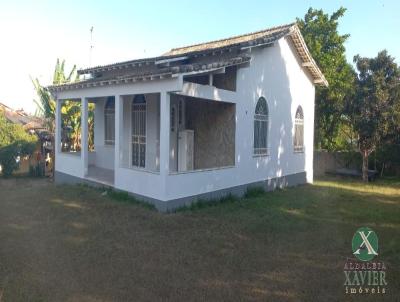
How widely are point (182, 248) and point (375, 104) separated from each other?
43.8 ft

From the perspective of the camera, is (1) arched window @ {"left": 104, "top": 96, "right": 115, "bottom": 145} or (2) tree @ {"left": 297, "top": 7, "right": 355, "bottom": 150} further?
(2) tree @ {"left": 297, "top": 7, "right": 355, "bottom": 150}

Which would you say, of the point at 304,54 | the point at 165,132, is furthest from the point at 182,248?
the point at 304,54

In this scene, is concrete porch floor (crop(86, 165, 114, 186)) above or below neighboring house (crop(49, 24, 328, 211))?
below

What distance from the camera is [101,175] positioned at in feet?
42.3

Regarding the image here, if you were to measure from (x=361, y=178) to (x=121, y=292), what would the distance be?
1636 centimetres

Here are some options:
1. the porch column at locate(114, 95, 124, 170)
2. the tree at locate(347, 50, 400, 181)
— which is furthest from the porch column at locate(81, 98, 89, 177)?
the tree at locate(347, 50, 400, 181)

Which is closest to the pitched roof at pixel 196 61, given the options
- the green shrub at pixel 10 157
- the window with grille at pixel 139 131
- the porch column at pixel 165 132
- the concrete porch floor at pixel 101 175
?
the porch column at pixel 165 132

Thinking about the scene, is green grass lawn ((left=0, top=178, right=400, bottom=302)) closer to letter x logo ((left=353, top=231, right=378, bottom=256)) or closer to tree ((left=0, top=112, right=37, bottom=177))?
letter x logo ((left=353, top=231, right=378, bottom=256))

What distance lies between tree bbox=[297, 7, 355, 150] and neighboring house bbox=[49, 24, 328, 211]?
601 centimetres

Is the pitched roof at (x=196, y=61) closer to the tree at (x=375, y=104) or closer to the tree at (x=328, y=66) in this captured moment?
the tree at (x=375, y=104)

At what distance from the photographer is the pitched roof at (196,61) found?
9.57 meters

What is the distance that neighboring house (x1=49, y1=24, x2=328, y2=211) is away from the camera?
9625 millimetres

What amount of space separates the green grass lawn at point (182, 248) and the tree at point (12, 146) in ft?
15.3

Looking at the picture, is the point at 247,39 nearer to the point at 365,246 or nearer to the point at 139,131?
the point at 139,131
